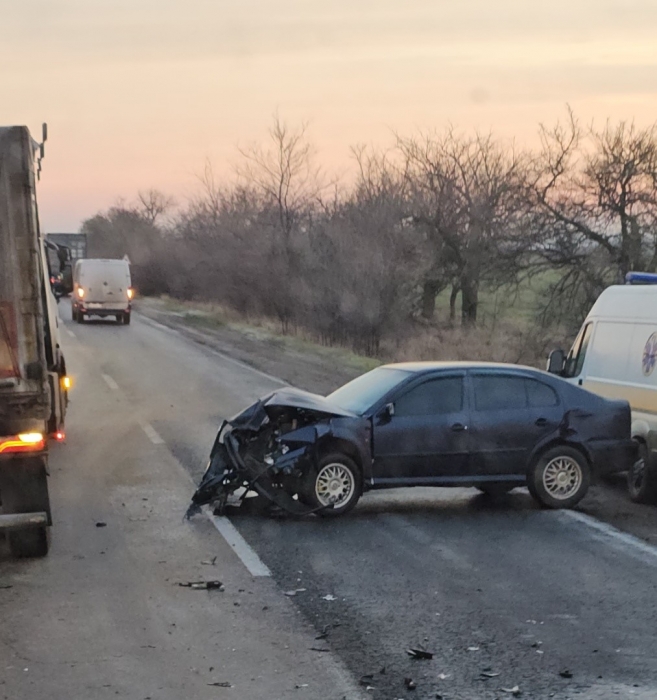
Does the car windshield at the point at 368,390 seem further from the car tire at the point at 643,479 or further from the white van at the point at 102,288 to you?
the white van at the point at 102,288

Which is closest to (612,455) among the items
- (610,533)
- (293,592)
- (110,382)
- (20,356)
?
(610,533)

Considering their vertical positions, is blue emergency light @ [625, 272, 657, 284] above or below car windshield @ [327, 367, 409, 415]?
above

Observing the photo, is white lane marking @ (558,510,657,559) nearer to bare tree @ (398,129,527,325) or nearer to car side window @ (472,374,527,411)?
car side window @ (472,374,527,411)

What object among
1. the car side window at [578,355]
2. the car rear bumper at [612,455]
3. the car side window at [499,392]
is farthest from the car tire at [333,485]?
the car side window at [578,355]

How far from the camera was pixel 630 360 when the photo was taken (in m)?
11.2

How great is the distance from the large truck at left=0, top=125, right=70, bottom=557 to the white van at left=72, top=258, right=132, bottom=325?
32071 mm

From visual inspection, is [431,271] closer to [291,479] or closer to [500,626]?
[291,479]

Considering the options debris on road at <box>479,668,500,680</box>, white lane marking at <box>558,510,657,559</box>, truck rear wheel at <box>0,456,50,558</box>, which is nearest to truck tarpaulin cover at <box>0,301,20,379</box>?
truck rear wheel at <box>0,456,50,558</box>

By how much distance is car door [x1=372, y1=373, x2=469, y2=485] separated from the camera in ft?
32.3

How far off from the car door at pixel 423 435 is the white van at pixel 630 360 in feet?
6.60

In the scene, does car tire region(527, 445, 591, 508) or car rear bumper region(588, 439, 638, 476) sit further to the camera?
car rear bumper region(588, 439, 638, 476)

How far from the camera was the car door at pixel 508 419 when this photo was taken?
1009 centimetres

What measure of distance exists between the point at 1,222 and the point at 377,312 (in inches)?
1021

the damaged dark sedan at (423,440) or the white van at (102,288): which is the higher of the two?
the white van at (102,288)
